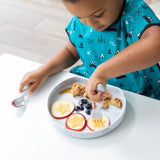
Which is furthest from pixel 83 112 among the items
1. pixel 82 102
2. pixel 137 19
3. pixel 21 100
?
pixel 137 19

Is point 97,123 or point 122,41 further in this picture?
point 122,41

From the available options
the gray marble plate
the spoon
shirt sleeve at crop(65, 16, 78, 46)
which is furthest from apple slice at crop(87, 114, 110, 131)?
shirt sleeve at crop(65, 16, 78, 46)

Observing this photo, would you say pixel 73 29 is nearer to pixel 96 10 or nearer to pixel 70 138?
pixel 96 10

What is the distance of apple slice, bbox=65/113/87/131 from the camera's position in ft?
2.01

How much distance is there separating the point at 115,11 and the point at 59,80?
26cm

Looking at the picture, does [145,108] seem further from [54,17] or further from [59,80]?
[54,17]

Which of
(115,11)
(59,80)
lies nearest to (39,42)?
(59,80)

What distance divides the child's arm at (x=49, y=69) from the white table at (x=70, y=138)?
0.19ft

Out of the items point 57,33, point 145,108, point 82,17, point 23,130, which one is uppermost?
point 82,17

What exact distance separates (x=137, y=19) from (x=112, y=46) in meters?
0.14

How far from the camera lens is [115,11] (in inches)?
26.3

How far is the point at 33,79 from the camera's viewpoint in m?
0.75

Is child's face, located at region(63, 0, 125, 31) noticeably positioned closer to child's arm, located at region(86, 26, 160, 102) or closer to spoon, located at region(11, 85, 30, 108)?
child's arm, located at region(86, 26, 160, 102)

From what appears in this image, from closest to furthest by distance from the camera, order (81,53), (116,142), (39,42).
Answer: (116,142)
(81,53)
(39,42)
